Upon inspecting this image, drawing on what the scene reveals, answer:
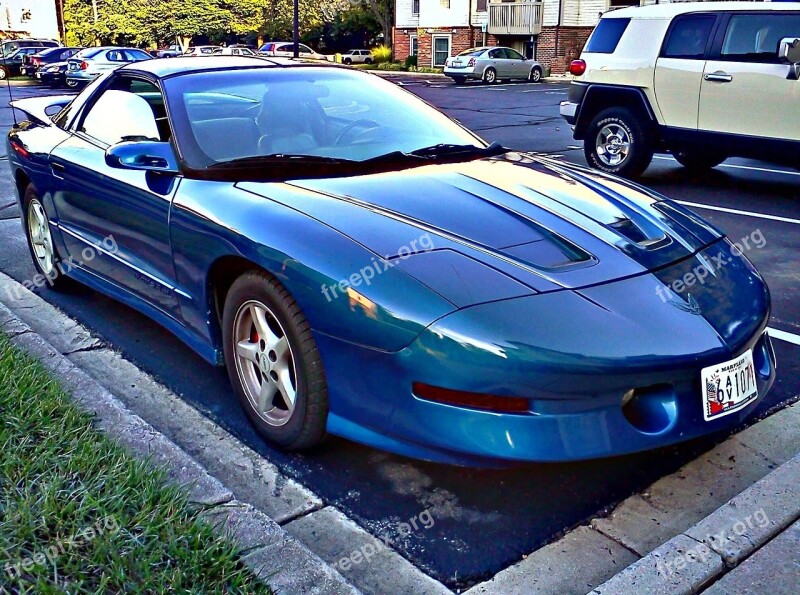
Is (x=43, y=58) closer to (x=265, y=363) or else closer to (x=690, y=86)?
(x=690, y=86)

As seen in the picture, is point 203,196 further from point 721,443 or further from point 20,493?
point 721,443

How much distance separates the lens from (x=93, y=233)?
4.36m

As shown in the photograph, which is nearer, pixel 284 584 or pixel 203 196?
pixel 284 584

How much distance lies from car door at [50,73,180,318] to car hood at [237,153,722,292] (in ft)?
1.88

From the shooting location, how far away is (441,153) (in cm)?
396

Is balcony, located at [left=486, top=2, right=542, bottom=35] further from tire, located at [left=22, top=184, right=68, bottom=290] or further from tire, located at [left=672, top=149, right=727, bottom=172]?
tire, located at [left=22, top=184, right=68, bottom=290]

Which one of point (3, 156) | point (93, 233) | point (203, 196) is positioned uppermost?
point (203, 196)

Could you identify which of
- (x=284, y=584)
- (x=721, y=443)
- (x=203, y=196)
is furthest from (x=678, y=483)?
(x=203, y=196)

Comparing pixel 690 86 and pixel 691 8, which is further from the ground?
pixel 691 8

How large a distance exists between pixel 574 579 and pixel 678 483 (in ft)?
2.33

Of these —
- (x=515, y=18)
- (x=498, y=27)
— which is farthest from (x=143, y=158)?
(x=498, y=27)

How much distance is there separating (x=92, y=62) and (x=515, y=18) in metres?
18.5

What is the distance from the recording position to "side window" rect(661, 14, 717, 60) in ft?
27.3

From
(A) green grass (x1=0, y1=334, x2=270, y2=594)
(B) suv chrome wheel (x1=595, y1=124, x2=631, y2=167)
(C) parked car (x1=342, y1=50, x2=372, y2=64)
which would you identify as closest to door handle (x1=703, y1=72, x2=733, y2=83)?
(B) suv chrome wheel (x1=595, y1=124, x2=631, y2=167)
